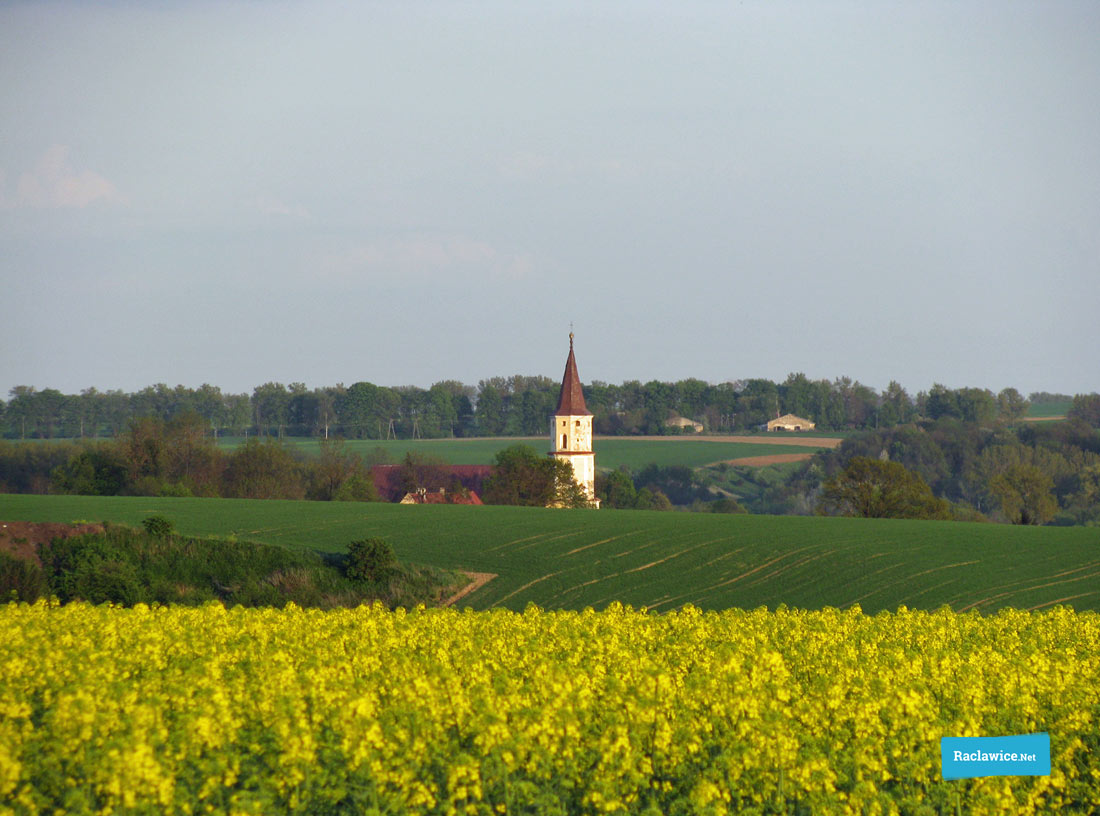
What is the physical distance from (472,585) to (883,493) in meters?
43.5

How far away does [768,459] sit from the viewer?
13838 centimetres

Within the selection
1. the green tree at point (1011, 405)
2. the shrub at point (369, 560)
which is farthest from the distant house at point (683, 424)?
the shrub at point (369, 560)

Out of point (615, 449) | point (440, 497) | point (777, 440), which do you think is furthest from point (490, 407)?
point (440, 497)

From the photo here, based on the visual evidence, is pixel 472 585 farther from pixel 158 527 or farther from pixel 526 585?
pixel 158 527

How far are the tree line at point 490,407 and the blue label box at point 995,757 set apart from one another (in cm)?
15078

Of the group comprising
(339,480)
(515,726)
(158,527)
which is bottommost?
(339,480)

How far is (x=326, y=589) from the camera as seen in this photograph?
3847cm

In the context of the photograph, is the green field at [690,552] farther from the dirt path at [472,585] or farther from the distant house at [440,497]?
the distant house at [440,497]

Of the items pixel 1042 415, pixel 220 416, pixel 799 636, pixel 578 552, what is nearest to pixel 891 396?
pixel 1042 415

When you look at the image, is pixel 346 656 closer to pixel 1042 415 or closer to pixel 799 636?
pixel 799 636

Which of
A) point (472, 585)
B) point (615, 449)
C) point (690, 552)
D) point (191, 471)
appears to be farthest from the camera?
point (615, 449)

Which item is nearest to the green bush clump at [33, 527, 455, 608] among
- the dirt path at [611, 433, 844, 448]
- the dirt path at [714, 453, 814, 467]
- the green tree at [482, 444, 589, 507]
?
the green tree at [482, 444, 589, 507]

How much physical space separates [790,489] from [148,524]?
A: 90.5 meters

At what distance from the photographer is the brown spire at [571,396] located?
336ft
